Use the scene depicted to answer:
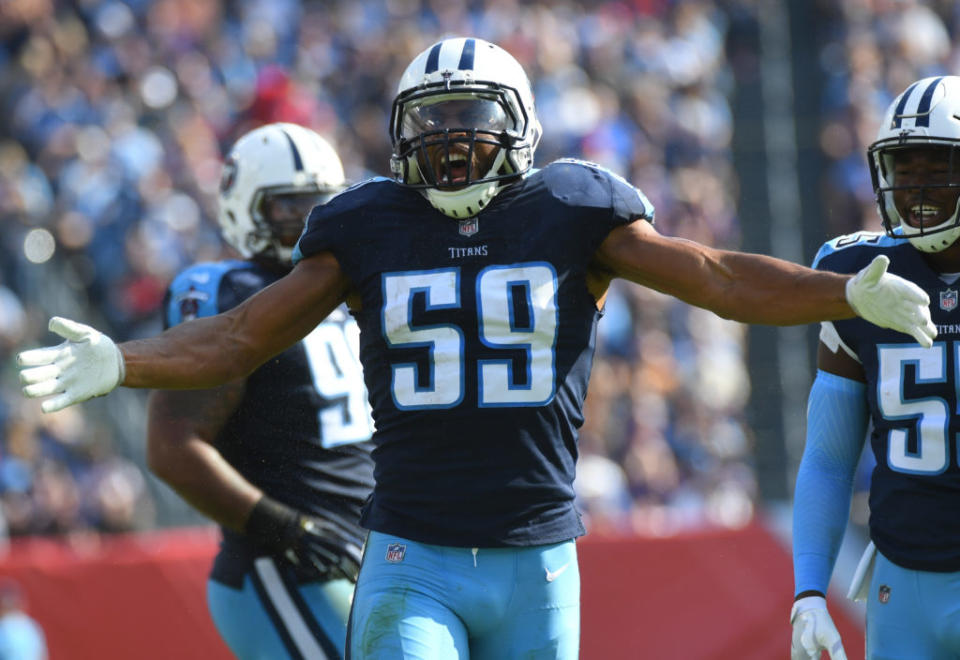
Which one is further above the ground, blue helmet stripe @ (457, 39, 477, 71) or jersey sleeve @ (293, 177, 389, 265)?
blue helmet stripe @ (457, 39, 477, 71)

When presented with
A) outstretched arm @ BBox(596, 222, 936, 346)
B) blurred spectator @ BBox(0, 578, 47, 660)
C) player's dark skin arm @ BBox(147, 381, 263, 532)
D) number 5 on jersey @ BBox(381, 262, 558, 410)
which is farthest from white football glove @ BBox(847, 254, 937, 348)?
blurred spectator @ BBox(0, 578, 47, 660)

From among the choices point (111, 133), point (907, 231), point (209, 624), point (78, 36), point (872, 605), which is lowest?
point (209, 624)

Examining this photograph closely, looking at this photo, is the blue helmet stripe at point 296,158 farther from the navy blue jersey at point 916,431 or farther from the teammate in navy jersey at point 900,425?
the navy blue jersey at point 916,431

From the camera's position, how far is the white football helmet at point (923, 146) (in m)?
3.67

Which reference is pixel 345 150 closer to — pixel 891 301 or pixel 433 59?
pixel 433 59

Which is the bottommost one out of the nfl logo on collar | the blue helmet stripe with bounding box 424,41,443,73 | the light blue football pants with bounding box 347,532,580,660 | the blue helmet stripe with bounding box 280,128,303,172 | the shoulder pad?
the light blue football pants with bounding box 347,532,580,660

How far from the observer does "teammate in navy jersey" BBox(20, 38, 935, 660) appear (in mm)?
3453

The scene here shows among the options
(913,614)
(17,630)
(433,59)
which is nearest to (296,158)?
(433,59)

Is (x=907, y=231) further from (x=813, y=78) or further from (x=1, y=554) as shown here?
(x=813, y=78)

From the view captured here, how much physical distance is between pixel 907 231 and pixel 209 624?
16.7ft

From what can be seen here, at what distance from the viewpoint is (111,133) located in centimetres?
1111

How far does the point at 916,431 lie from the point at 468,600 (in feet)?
3.77

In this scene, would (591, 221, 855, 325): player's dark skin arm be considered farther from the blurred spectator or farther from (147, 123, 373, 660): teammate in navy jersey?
the blurred spectator

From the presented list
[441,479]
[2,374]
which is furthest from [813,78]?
[441,479]
